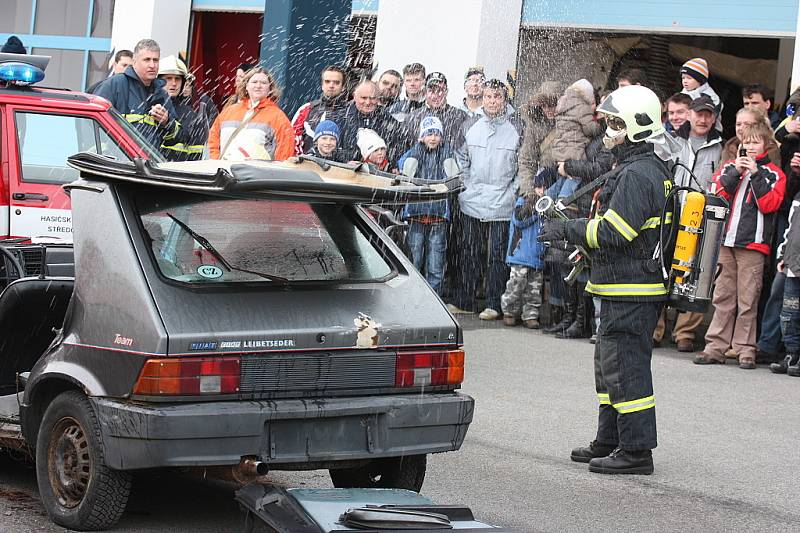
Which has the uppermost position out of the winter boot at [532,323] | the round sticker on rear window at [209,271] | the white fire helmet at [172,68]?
the white fire helmet at [172,68]

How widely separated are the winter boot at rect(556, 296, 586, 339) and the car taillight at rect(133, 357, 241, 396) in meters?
7.55

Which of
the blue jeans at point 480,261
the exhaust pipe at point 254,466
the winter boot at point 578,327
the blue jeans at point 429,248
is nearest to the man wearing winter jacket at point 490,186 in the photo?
the blue jeans at point 480,261

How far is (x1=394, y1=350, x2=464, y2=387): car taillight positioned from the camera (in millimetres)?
5785

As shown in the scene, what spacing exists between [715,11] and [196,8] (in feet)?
27.5

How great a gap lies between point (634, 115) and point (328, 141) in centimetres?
554

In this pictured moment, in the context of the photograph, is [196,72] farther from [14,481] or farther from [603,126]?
[14,481]

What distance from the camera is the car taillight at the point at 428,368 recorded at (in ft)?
19.0

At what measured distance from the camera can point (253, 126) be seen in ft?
39.5

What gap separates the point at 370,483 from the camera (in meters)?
6.23

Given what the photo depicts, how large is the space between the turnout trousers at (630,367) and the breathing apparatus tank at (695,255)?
6.9 inches

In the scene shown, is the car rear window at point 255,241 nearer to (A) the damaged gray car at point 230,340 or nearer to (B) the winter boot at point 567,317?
(A) the damaged gray car at point 230,340

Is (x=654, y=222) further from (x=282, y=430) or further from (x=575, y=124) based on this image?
(x=575, y=124)

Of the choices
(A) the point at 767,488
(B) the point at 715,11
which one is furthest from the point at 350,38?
(A) the point at 767,488

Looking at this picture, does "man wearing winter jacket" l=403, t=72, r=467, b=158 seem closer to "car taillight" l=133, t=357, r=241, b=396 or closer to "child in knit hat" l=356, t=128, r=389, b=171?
"child in knit hat" l=356, t=128, r=389, b=171
